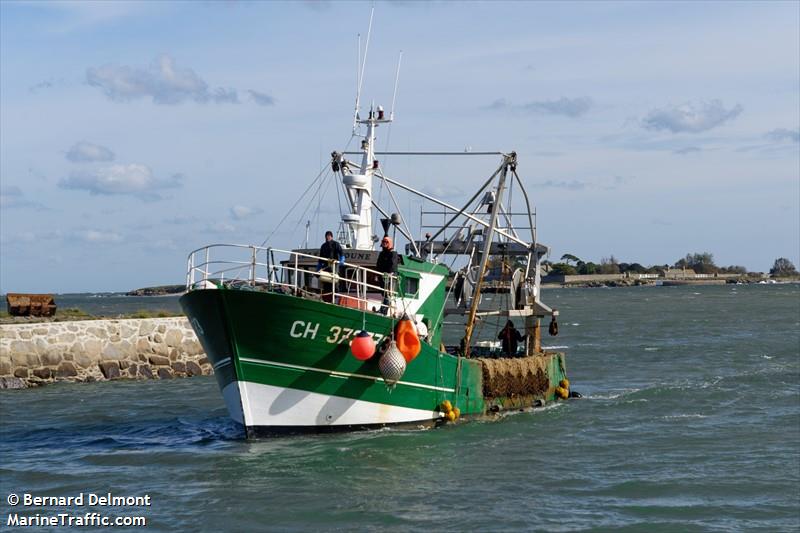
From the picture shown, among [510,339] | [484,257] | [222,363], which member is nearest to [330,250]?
[222,363]

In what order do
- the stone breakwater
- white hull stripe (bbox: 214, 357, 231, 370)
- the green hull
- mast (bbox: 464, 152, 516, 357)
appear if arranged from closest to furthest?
the green hull → white hull stripe (bbox: 214, 357, 231, 370) → mast (bbox: 464, 152, 516, 357) → the stone breakwater

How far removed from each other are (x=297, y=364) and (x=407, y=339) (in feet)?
7.04

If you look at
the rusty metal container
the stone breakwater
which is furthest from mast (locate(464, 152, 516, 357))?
the rusty metal container

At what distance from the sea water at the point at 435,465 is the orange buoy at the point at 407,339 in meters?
1.63

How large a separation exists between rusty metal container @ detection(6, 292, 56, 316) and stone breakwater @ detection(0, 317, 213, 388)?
423 cm

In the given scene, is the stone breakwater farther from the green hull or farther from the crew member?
the crew member

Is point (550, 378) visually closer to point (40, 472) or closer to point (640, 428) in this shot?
point (640, 428)

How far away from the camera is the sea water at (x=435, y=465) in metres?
15.5

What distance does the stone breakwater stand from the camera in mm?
30438

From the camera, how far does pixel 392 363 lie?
65.8 ft

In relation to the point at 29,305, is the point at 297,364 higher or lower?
lower

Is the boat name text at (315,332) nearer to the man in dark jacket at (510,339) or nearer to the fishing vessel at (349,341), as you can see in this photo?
the fishing vessel at (349,341)

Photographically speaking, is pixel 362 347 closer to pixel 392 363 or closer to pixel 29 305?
pixel 392 363

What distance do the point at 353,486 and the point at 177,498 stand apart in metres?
2.69
